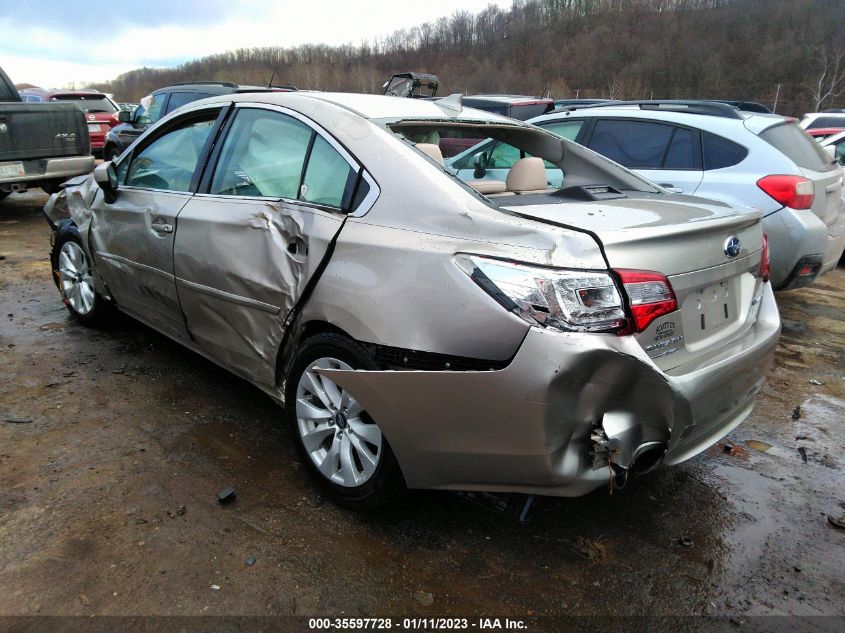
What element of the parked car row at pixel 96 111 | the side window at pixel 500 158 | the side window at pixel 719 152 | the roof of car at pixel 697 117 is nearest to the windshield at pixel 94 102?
the parked car row at pixel 96 111

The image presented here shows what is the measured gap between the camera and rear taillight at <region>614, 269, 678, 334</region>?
193cm

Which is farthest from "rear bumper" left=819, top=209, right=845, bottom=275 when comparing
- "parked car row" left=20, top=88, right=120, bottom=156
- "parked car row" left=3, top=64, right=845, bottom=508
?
"parked car row" left=20, top=88, right=120, bottom=156

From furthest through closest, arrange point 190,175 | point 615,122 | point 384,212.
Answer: point 615,122 → point 190,175 → point 384,212

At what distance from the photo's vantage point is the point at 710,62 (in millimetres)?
59344

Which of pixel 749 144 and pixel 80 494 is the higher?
pixel 749 144

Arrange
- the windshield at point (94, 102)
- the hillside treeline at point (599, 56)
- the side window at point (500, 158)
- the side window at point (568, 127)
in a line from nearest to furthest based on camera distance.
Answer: the side window at point (500, 158) < the side window at point (568, 127) < the windshield at point (94, 102) < the hillside treeline at point (599, 56)

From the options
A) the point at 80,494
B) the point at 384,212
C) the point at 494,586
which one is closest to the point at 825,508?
the point at 494,586

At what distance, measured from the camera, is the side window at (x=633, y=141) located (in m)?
5.43

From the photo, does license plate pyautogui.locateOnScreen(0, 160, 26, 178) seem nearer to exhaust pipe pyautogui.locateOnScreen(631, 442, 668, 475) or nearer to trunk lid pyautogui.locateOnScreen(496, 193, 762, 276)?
trunk lid pyautogui.locateOnScreen(496, 193, 762, 276)

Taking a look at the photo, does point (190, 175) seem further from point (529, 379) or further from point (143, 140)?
point (529, 379)

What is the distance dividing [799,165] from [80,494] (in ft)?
17.3

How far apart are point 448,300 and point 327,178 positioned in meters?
0.91

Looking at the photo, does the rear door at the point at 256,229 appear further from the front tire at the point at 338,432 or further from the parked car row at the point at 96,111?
the parked car row at the point at 96,111

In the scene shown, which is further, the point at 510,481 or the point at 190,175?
the point at 190,175
